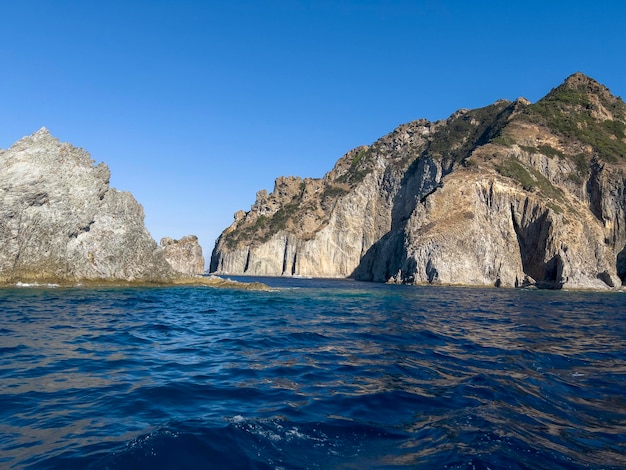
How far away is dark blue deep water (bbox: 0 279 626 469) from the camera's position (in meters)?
5.92

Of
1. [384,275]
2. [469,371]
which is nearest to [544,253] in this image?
[384,275]

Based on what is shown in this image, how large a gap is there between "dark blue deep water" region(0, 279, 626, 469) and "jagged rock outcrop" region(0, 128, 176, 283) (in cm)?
2280

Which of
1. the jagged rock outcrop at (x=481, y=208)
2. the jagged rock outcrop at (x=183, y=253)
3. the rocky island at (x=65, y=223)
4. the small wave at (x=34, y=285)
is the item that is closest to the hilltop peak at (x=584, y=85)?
the jagged rock outcrop at (x=481, y=208)

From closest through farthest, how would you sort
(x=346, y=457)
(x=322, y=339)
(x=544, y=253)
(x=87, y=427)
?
(x=346, y=457) < (x=87, y=427) < (x=322, y=339) < (x=544, y=253)

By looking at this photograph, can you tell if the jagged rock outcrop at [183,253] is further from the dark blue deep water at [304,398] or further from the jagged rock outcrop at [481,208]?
the dark blue deep water at [304,398]

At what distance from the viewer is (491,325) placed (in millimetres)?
20969

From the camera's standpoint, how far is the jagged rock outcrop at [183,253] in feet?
406

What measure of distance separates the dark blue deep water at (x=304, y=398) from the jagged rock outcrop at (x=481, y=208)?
71.6 metres

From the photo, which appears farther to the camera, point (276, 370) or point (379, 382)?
point (276, 370)

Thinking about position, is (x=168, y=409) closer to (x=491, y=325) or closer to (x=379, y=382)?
(x=379, y=382)

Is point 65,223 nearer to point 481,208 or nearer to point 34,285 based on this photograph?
point 34,285

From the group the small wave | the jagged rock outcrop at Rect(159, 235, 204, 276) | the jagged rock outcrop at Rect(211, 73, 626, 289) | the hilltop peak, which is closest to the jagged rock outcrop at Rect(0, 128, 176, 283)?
the small wave

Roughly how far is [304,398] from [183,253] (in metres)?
126

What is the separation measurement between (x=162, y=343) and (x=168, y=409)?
23.7 ft
